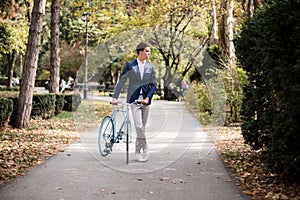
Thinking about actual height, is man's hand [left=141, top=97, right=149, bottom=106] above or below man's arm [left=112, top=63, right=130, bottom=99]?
below

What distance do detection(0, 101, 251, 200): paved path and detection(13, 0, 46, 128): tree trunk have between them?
4.39 m

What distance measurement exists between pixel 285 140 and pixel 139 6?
2037 centimetres

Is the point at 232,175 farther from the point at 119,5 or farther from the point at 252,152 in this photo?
the point at 119,5

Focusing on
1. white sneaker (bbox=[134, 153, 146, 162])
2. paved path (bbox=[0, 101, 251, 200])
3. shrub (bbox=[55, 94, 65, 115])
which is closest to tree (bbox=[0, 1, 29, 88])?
shrub (bbox=[55, 94, 65, 115])

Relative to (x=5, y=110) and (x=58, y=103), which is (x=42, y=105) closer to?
(x=58, y=103)

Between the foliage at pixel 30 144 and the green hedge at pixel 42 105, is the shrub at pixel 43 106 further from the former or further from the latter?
the foliage at pixel 30 144

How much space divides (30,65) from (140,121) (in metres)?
7.18

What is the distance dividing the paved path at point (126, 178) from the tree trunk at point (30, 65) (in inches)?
173

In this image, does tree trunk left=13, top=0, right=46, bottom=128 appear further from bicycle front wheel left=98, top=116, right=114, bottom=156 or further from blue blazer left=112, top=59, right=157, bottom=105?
blue blazer left=112, top=59, right=157, bottom=105

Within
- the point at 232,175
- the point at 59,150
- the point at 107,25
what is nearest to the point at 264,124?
the point at 232,175

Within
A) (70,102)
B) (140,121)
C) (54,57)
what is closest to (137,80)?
(140,121)

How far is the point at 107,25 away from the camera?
1004 inches

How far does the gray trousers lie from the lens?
8430 mm

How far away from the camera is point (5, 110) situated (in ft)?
42.4
